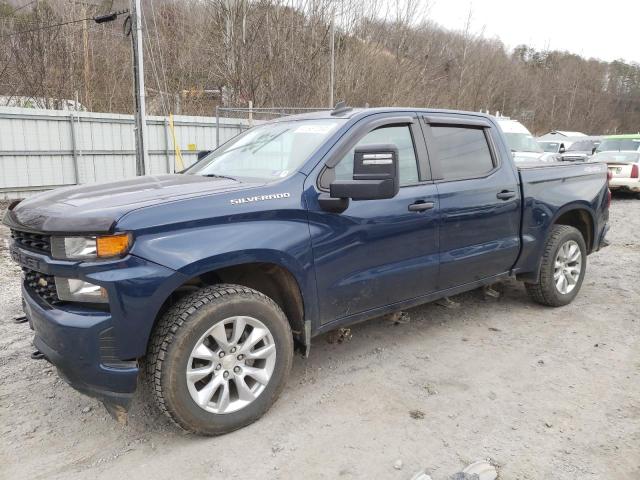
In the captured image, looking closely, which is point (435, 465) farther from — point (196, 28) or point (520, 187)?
point (196, 28)

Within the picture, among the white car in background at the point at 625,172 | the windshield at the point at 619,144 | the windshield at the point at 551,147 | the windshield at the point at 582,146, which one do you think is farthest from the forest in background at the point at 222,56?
the white car in background at the point at 625,172

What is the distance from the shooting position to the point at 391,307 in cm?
354

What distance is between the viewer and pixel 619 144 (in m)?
15.4

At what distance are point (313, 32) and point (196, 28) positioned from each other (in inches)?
184

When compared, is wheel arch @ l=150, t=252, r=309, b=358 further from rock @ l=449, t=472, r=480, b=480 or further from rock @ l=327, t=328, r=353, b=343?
rock @ l=449, t=472, r=480, b=480

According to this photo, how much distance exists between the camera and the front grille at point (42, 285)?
2568 millimetres

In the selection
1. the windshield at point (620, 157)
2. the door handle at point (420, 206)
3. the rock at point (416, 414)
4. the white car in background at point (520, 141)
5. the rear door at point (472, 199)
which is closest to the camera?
the rock at point (416, 414)

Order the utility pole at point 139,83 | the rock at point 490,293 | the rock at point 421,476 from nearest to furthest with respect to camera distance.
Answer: the rock at point 421,476, the rock at point 490,293, the utility pole at point 139,83

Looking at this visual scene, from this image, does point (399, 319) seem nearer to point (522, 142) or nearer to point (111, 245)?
point (111, 245)

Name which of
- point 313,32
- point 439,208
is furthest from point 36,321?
point 313,32

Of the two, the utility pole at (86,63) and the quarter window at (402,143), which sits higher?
the utility pole at (86,63)

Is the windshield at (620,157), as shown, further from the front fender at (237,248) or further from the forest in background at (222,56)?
the front fender at (237,248)

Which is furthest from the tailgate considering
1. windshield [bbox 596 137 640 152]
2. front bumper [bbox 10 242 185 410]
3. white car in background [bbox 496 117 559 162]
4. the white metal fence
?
front bumper [bbox 10 242 185 410]

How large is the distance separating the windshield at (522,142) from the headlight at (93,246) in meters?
12.8
